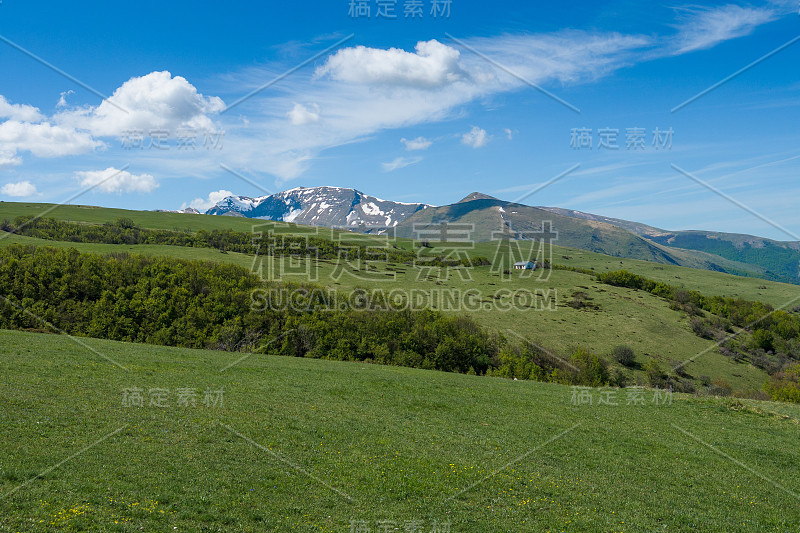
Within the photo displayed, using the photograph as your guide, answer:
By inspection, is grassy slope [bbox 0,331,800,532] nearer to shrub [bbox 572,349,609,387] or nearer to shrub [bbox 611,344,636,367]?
shrub [bbox 572,349,609,387]

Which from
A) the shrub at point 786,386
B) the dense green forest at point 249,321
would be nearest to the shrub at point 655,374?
the dense green forest at point 249,321

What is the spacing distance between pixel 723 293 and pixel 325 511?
653ft

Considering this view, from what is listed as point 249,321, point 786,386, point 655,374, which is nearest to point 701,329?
point 655,374

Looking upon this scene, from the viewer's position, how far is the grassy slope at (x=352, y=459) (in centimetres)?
1238

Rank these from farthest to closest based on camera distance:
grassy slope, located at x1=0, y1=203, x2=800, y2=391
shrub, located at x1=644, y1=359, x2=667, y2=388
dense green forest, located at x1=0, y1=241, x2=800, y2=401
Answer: grassy slope, located at x1=0, y1=203, x2=800, y2=391, shrub, located at x1=644, y1=359, x2=667, y2=388, dense green forest, located at x1=0, y1=241, x2=800, y2=401

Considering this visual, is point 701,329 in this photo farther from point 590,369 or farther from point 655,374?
point 590,369

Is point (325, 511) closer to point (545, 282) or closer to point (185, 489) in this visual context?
point (185, 489)

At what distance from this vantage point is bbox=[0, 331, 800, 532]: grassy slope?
488 inches

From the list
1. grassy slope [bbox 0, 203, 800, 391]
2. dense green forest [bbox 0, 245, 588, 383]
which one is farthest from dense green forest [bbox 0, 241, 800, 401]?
grassy slope [bbox 0, 203, 800, 391]

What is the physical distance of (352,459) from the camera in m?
17.5

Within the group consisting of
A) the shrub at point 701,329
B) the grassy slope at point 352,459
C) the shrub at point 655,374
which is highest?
the grassy slope at point 352,459

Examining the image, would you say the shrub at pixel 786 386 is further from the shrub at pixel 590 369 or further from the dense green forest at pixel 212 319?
the dense green forest at pixel 212 319

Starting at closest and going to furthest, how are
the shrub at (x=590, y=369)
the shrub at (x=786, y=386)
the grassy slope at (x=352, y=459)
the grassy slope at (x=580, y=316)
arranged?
the grassy slope at (x=352, y=459), the shrub at (x=786, y=386), the shrub at (x=590, y=369), the grassy slope at (x=580, y=316)

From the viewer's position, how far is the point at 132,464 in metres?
14.1
